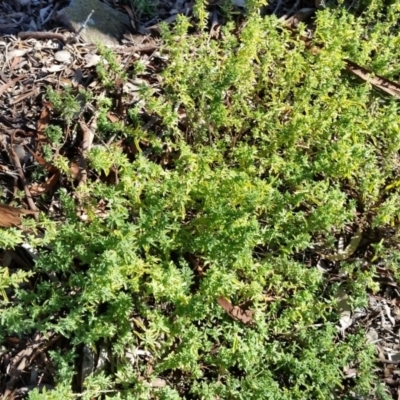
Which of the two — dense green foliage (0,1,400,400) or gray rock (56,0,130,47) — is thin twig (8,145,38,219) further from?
gray rock (56,0,130,47)

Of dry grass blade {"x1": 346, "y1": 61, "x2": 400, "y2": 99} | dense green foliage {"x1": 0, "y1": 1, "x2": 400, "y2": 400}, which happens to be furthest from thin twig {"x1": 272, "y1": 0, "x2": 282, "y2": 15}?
dry grass blade {"x1": 346, "y1": 61, "x2": 400, "y2": 99}

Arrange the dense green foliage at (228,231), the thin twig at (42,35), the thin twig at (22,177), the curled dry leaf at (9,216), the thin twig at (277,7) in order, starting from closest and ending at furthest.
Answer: the dense green foliage at (228,231) → the curled dry leaf at (9,216) → the thin twig at (22,177) → the thin twig at (42,35) → the thin twig at (277,7)

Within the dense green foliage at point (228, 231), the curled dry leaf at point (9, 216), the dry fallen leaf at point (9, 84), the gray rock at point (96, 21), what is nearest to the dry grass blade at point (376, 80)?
the dense green foliage at point (228, 231)

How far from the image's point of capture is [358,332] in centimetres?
334

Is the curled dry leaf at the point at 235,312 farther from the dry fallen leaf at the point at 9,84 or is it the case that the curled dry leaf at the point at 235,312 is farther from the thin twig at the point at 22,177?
the dry fallen leaf at the point at 9,84

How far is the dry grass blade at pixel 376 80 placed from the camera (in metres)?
4.02

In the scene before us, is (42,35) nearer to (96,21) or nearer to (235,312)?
(96,21)

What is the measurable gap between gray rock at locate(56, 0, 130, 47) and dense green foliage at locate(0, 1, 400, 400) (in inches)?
22.3

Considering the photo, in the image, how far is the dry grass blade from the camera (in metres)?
4.02

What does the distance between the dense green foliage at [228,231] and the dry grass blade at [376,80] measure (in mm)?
122

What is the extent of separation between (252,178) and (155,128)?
70cm

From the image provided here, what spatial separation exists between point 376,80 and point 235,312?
1.87 meters

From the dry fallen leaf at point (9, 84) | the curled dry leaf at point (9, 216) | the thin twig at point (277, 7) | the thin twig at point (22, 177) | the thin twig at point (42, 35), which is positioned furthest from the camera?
the thin twig at point (277, 7)

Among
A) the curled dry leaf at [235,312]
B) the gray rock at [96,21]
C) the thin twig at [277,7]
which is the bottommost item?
the curled dry leaf at [235,312]
